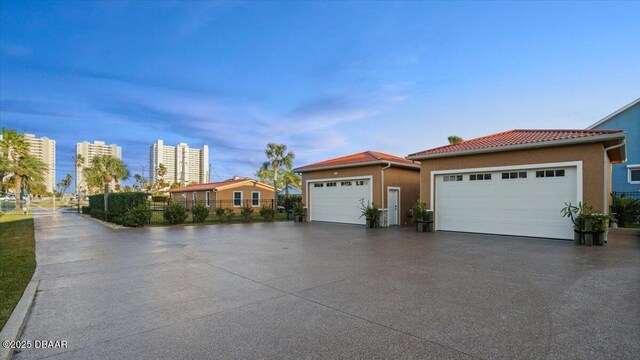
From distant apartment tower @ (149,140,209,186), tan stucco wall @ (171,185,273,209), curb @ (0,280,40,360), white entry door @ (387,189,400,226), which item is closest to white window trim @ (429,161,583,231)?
white entry door @ (387,189,400,226)

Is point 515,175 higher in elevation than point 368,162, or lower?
lower

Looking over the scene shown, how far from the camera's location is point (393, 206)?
16.9 meters

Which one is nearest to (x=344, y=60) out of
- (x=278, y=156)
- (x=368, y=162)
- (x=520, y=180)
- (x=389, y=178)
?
(x=368, y=162)

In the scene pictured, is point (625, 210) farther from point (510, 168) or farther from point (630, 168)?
point (630, 168)

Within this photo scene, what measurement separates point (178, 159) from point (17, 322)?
289 ft

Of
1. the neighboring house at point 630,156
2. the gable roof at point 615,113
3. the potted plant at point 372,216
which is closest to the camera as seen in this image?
the potted plant at point 372,216

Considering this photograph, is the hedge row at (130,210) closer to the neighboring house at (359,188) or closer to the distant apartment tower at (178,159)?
the neighboring house at (359,188)

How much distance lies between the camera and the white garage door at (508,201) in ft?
35.0

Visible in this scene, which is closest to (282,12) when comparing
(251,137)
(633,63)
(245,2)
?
(245,2)

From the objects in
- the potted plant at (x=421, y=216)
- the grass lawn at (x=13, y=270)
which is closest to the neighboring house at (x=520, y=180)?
the potted plant at (x=421, y=216)

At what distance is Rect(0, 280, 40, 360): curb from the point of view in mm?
3090

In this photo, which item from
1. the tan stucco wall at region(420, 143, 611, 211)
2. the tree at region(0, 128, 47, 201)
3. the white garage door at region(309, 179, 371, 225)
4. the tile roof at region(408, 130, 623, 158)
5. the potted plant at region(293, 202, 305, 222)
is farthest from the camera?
the tree at region(0, 128, 47, 201)

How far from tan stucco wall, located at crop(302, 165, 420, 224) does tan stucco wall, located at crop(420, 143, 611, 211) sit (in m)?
3.28

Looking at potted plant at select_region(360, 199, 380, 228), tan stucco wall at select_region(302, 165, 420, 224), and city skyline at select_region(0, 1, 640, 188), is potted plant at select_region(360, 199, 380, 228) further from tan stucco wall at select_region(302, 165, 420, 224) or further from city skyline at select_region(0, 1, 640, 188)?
city skyline at select_region(0, 1, 640, 188)
